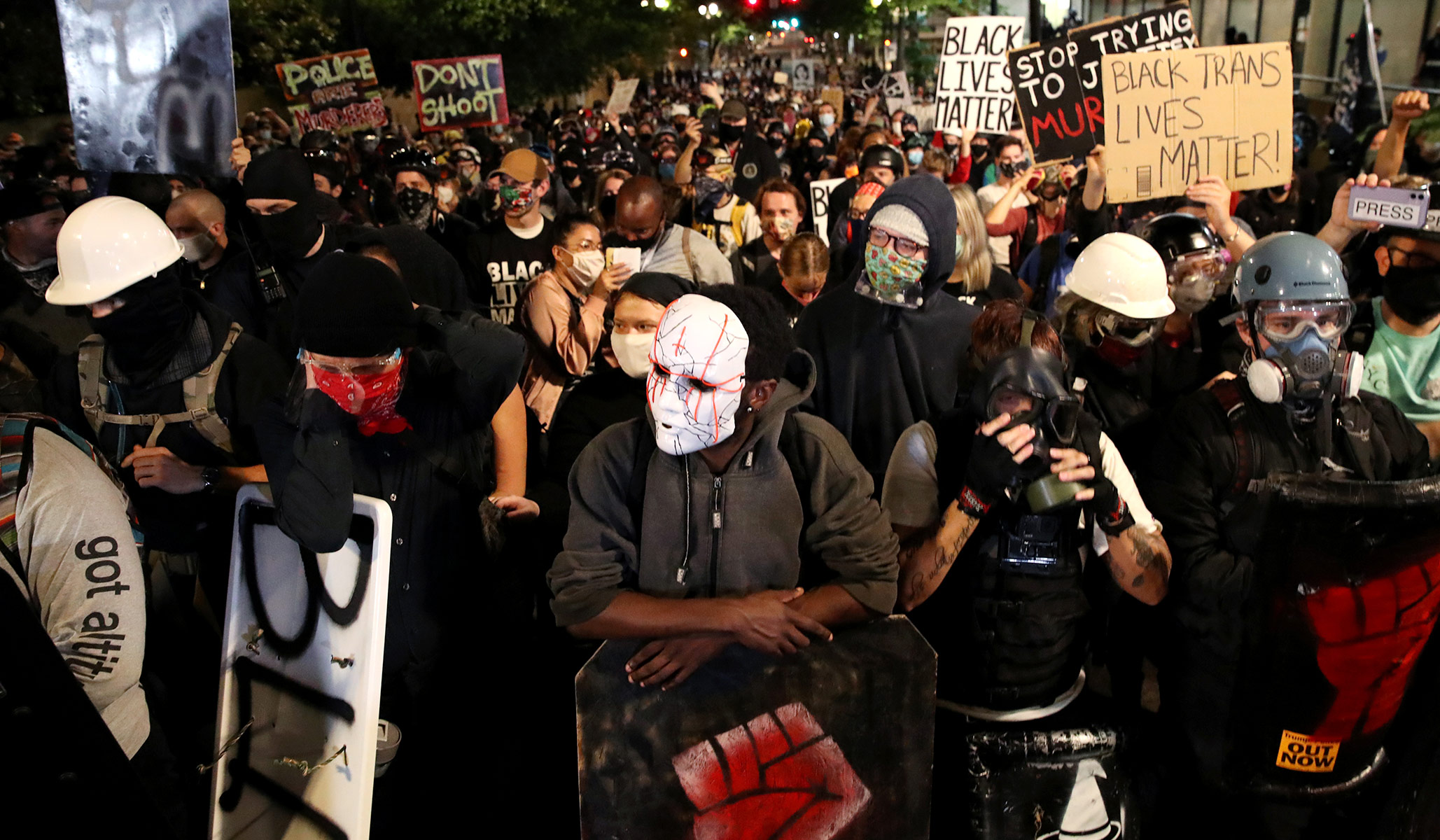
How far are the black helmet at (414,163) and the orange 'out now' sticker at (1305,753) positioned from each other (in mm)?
7303

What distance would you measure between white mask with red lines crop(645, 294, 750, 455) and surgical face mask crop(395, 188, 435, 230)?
19.0 ft

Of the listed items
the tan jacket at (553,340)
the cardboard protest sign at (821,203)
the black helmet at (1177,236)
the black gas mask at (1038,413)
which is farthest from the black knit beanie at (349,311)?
the cardboard protest sign at (821,203)

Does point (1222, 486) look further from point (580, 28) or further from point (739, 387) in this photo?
point (580, 28)

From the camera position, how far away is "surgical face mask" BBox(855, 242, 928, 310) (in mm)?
3609

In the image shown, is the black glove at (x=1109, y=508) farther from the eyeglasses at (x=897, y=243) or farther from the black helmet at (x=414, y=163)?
the black helmet at (x=414, y=163)

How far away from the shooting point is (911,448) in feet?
9.13

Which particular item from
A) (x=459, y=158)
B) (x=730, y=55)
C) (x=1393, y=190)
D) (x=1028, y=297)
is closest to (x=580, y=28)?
(x=459, y=158)

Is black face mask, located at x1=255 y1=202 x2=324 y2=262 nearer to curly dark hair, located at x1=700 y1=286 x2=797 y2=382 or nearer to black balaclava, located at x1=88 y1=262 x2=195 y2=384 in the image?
black balaclava, located at x1=88 y1=262 x2=195 y2=384

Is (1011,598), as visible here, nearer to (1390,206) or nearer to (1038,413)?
(1038,413)

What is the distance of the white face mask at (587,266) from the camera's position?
4918mm

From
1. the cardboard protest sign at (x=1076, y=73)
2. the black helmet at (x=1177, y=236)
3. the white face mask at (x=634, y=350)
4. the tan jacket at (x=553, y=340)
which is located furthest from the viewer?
the cardboard protest sign at (x=1076, y=73)

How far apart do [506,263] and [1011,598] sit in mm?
4421

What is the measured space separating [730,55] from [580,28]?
76.9 m

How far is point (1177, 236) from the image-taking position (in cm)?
420
